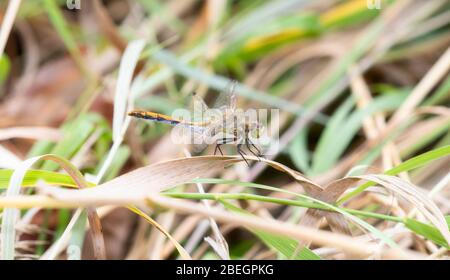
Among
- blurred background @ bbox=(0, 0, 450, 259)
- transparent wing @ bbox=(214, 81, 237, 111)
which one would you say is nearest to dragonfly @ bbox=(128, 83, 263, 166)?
transparent wing @ bbox=(214, 81, 237, 111)

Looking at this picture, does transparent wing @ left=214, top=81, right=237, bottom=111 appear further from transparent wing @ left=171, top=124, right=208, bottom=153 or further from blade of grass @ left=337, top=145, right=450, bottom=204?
blade of grass @ left=337, top=145, right=450, bottom=204

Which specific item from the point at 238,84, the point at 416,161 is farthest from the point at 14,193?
the point at 238,84

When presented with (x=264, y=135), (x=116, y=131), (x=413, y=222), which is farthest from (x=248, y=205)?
(x=413, y=222)

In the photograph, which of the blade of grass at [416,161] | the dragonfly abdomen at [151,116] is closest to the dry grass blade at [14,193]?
the dragonfly abdomen at [151,116]

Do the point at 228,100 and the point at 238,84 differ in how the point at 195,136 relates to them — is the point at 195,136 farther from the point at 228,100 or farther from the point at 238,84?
the point at 238,84

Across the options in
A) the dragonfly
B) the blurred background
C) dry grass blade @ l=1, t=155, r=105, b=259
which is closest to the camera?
dry grass blade @ l=1, t=155, r=105, b=259
